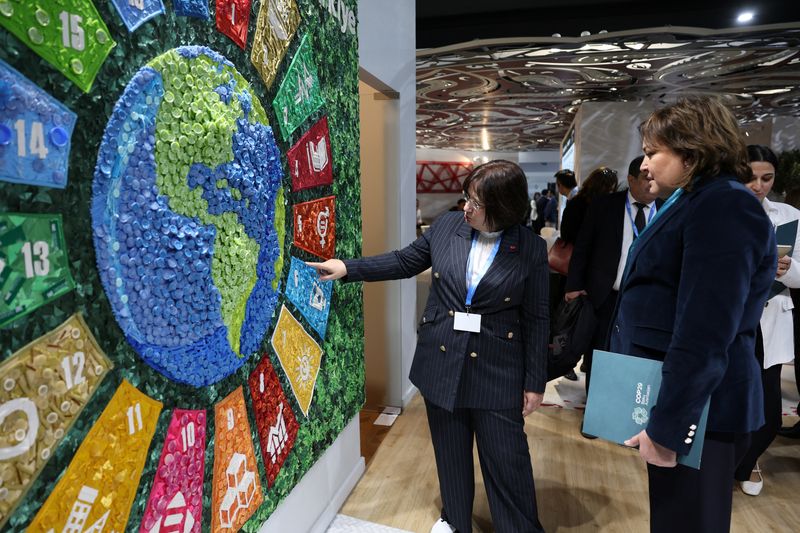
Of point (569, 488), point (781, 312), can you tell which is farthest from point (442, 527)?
point (781, 312)

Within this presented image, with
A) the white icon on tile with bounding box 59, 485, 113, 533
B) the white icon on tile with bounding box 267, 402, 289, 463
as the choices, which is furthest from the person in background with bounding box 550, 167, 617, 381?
the white icon on tile with bounding box 59, 485, 113, 533

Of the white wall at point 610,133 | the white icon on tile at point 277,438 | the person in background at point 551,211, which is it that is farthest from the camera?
the person in background at point 551,211

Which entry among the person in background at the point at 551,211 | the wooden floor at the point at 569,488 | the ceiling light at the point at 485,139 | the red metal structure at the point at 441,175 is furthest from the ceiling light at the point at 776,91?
the red metal structure at the point at 441,175

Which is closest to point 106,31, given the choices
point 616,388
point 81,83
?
point 81,83

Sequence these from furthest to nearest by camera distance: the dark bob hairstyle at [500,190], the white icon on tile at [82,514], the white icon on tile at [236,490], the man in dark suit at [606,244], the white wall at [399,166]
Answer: the white wall at [399,166] → the man in dark suit at [606,244] → the dark bob hairstyle at [500,190] → the white icon on tile at [236,490] → the white icon on tile at [82,514]

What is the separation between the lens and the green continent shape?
1.08 metres

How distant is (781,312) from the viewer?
2463 mm

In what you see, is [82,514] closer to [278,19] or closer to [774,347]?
[278,19]

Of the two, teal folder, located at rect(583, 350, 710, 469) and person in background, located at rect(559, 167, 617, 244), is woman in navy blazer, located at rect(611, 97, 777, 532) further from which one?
→ person in background, located at rect(559, 167, 617, 244)

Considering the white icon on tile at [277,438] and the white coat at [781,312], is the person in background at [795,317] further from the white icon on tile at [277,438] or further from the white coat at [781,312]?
the white icon on tile at [277,438]

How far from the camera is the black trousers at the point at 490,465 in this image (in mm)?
1874

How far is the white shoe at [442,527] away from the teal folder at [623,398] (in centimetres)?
99

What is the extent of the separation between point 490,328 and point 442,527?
2.93 feet

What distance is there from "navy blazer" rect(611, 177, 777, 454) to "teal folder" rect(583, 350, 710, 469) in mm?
44
